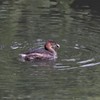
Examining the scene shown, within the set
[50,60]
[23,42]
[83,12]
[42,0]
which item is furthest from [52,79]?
[42,0]

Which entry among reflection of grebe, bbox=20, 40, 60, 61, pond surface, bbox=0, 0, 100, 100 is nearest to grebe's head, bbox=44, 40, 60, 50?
reflection of grebe, bbox=20, 40, 60, 61

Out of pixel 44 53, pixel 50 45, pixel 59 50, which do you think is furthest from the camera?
pixel 59 50

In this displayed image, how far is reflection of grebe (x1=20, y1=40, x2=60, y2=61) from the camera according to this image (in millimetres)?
12388

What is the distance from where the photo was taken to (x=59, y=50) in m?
13.3

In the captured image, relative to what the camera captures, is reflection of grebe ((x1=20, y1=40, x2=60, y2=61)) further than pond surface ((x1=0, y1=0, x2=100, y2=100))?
Yes

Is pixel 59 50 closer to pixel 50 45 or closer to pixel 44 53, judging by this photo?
pixel 50 45

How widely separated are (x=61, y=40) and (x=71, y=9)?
3.44m

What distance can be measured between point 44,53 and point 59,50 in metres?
0.56

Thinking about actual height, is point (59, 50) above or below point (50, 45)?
below

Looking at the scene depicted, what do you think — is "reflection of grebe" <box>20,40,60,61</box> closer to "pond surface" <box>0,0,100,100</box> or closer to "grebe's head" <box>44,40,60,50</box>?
"grebe's head" <box>44,40,60,50</box>

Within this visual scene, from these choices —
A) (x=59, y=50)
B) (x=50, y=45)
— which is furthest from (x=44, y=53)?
(x=59, y=50)

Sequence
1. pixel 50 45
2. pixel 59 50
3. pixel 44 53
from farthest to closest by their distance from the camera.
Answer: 1. pixel 59 50
2. pixel 50 45
3. pixel 44 53

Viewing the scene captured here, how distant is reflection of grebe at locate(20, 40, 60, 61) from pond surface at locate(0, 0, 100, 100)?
17cm

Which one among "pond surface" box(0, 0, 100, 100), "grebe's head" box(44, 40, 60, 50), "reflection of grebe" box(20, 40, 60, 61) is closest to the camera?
"pond surface" box(0, 0, 100, 100)
